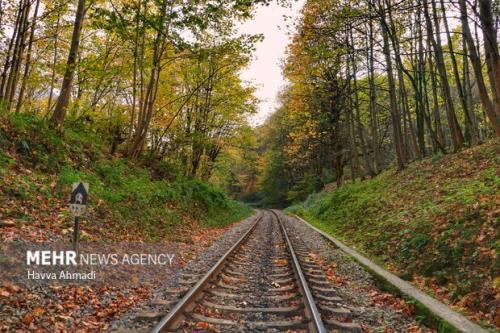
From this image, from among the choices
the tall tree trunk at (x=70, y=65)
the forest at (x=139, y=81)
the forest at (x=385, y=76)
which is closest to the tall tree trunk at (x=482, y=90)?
the forest at (x=385, y=76)

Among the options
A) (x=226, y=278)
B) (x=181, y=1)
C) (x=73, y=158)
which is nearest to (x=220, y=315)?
(x=226, y=278)

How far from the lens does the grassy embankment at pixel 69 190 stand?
736cm

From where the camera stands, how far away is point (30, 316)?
171 inches

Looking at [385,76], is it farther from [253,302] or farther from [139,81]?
[253,302]

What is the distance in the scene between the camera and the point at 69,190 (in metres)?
9.32

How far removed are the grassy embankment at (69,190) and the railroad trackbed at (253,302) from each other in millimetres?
2931

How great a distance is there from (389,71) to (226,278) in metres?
14.3

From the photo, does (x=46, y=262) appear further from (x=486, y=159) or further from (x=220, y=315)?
(x=486, y=159)

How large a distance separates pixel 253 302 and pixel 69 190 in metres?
6.13

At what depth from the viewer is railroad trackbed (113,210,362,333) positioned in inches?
185

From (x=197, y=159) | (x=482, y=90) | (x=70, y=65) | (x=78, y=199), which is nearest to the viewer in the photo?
(x=78, y=199)

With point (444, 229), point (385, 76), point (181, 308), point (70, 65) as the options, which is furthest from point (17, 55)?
point (385, 76)

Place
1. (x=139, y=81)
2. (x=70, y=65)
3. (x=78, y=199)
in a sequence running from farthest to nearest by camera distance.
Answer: (x=139, y=81) → (x=70, y=65) → (x=78, y=199)

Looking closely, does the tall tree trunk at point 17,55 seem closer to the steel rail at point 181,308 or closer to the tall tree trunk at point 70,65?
the tall tree trunk at point 70,65
